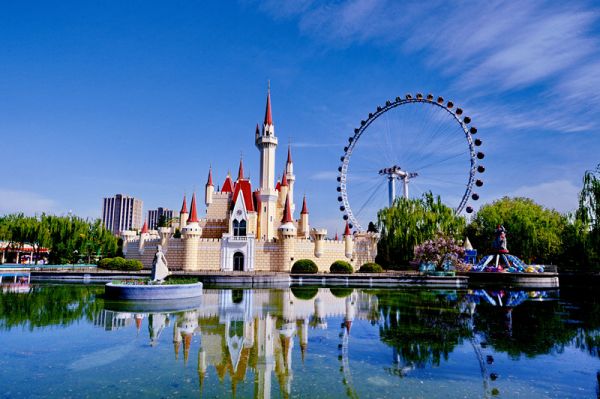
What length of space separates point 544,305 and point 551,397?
52.7 feet

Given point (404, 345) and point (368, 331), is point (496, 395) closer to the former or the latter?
point (404, 345)

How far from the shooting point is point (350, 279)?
3650 centimetres

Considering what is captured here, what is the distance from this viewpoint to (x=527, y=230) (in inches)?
1794

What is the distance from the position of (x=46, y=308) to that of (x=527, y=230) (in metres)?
43.8

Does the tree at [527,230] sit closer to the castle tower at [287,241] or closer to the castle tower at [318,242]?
the castle tower at [318,242]

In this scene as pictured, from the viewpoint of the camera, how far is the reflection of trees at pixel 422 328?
37.4ft

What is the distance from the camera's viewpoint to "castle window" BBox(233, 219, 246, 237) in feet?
143

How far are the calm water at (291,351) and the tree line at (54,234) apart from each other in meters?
27.7

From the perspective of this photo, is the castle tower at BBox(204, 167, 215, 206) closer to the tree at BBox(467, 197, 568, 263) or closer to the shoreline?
the shoreline

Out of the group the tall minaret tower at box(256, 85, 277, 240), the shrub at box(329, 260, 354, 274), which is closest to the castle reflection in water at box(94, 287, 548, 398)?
the shrub at box(329, 260, 354, 274)

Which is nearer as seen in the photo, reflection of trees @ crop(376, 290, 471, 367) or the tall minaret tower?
reflection of trees @ crop(376, 290, 471, 367)

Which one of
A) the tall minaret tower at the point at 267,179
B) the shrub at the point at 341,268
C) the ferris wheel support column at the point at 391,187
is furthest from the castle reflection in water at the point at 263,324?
the ferris wheel support column at the point at 391,187

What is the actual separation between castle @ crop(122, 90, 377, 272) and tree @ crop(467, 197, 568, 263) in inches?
535

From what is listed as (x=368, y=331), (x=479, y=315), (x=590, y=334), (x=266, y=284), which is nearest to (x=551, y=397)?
(x=368, y=331)
